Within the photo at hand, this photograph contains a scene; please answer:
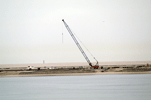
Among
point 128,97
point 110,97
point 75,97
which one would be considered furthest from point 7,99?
point 128,97

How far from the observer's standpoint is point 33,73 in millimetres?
98188

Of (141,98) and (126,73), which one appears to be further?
(126,73)

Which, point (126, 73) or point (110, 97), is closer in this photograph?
point (110, 97)

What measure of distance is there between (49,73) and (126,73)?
32.2 meters

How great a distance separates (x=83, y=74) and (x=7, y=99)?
57.9 m

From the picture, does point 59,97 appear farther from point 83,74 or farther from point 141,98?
point 83,74

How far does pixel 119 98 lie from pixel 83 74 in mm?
57139

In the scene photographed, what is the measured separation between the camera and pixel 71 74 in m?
99.2

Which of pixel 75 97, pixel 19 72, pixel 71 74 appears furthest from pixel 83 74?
Result: pixel 75 97

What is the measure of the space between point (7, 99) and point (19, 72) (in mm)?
56587

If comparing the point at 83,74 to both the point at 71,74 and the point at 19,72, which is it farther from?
the point at 19,72

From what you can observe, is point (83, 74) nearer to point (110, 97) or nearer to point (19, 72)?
point (19, 72)

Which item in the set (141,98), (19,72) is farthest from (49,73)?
(141,98)

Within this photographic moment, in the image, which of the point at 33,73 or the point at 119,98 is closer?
the point at 119,98
